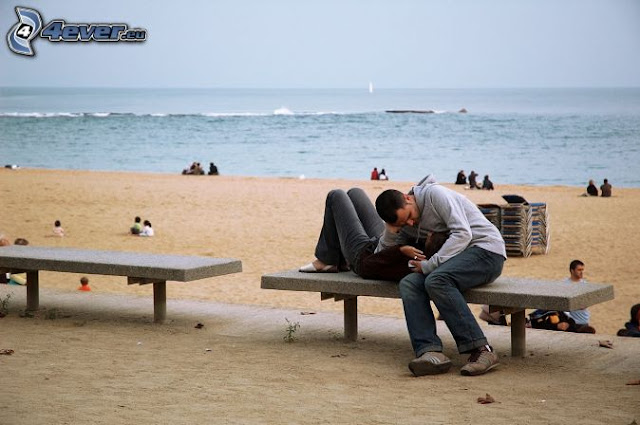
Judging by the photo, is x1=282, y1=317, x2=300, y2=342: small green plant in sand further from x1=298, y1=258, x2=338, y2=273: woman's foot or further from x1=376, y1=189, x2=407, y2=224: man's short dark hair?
x1=376, y1=189, x2=407, y2=224: man's short dark hair

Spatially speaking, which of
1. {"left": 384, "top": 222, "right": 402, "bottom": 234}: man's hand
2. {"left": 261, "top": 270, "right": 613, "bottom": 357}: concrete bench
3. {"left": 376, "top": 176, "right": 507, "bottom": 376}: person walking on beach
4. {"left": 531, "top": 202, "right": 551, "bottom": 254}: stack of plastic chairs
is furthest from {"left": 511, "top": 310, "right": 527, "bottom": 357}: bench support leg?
{"left": 531, "top": 202, "right": 551, "bottom": 254}: stack of plastic chairs

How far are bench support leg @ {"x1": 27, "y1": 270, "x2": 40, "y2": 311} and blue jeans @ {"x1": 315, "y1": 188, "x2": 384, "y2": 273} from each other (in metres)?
2.38

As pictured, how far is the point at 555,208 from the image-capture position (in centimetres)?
2048

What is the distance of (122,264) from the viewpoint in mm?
6801

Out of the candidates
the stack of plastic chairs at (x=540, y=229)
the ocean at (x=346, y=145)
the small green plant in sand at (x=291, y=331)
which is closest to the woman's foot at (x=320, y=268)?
the small green plant in sand at (x=291, y=331)

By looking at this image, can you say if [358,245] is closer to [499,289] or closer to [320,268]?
Result: [320,268]

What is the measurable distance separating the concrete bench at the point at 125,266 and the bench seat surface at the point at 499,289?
0.59 metres

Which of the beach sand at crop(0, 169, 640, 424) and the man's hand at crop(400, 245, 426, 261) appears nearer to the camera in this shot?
the beach sand at crop(0, 169, 640, 424)

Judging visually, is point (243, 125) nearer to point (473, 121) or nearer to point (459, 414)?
point (473, 121)

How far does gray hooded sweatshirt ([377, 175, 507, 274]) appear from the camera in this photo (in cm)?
561

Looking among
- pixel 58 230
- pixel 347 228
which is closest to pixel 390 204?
pixel 347 228

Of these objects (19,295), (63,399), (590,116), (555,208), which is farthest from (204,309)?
(590,116)

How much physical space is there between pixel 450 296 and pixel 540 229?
910cm

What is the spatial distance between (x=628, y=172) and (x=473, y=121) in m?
45.5
